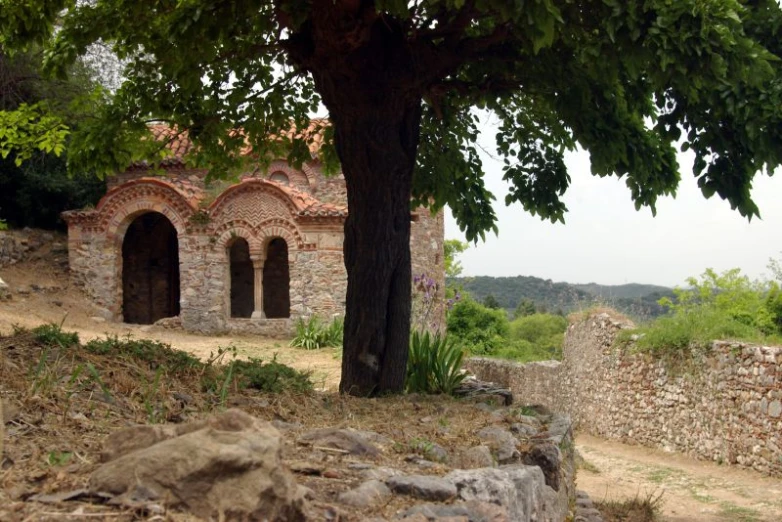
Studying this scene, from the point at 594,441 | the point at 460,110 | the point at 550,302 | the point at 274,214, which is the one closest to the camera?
the point at 460,110

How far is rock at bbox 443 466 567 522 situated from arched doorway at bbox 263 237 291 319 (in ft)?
67.9

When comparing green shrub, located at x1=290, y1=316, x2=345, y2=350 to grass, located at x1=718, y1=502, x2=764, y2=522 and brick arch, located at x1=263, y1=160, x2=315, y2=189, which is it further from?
grass, located at x1=718, y1=502, x2=764, y2=522

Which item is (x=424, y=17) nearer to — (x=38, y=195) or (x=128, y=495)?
(x=128, y=495)

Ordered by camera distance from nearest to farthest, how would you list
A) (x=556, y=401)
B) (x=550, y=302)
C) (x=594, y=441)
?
(x=594, y=441), (x=556, y=401), (x=550, y=302)

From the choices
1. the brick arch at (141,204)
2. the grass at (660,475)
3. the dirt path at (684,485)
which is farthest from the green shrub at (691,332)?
the brick arch at (141,204)

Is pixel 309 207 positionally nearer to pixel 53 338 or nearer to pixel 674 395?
pixel 674 395

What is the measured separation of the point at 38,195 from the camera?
21.2 meters

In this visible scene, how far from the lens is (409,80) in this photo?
6.52 meters

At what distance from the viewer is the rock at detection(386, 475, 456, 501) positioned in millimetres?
2924

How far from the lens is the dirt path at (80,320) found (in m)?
15.9

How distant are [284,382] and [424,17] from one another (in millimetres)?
4155

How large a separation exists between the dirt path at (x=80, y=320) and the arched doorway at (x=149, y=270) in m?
3.20

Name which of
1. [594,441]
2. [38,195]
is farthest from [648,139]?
[38,195]

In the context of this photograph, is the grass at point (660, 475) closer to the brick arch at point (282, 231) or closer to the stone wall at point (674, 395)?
the stone wall at point (674, 395)
